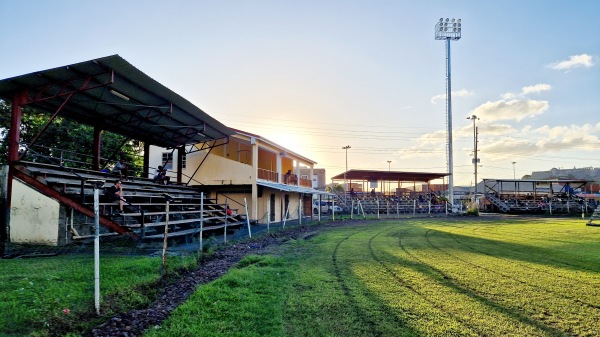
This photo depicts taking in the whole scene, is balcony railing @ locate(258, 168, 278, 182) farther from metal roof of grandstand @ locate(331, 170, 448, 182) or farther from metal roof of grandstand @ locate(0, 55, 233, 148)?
metal roof of grandstand @ locate(331, 170, 448, 182)

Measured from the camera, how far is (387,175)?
132 ft

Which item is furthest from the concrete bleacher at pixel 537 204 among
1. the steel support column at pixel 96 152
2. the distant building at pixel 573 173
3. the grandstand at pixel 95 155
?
the distant building at pixel 573 173

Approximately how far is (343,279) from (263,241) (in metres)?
7.44

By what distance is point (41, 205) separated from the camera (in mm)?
10547

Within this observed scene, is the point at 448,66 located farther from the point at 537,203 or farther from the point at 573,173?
the point at 573,173

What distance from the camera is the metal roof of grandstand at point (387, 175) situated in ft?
124

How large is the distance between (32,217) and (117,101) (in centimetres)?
533

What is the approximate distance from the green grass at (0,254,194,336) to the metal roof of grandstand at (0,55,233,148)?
5544 mm

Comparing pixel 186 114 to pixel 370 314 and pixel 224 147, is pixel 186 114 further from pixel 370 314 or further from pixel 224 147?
pixel 370 314

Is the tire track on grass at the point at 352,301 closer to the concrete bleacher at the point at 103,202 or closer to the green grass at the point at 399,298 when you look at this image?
the green grass at the point at 399,298

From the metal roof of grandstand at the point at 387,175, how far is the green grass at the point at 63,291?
30314 millimetres

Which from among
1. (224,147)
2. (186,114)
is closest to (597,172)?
(224,147)

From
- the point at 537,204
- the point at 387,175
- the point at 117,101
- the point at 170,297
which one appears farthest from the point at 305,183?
the point at 170,297

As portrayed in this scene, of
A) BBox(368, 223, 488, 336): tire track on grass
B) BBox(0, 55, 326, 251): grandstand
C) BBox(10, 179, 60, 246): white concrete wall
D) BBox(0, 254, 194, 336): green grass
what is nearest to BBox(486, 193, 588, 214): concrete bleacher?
BBox(0, 55, 326, 251): grandstand
